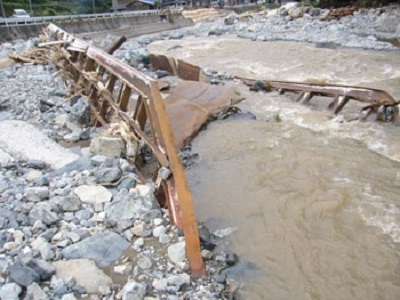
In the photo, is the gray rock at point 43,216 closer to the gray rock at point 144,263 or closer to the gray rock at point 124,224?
the gray rock at point 124,224

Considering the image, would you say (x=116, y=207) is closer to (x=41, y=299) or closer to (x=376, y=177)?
(x=41, y=299)

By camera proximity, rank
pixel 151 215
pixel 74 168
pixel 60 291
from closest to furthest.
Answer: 1. pixel 60 291
2. pixel 151 215
3. pixel 74 168

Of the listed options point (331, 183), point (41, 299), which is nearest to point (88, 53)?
point (331, 183)

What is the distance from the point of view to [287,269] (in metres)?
3.62

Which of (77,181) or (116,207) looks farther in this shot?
(77,181)

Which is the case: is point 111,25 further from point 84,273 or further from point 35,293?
point 35,293

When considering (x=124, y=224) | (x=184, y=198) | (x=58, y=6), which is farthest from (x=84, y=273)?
(x=58, y=6)

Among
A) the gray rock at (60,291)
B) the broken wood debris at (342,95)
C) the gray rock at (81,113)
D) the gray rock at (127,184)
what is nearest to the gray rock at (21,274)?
the gray rock at (60,291)

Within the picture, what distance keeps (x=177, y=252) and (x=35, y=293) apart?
3.86 ft

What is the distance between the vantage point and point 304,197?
193 inches

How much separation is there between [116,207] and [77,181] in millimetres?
795

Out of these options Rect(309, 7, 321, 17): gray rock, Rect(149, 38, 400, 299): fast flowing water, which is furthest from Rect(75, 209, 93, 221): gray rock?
Rect(309, 7, 321, 17): gray rock

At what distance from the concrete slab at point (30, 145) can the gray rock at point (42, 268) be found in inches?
93.9

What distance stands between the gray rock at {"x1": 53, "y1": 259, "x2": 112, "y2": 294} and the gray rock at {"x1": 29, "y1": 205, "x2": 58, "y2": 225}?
0.57 meters
